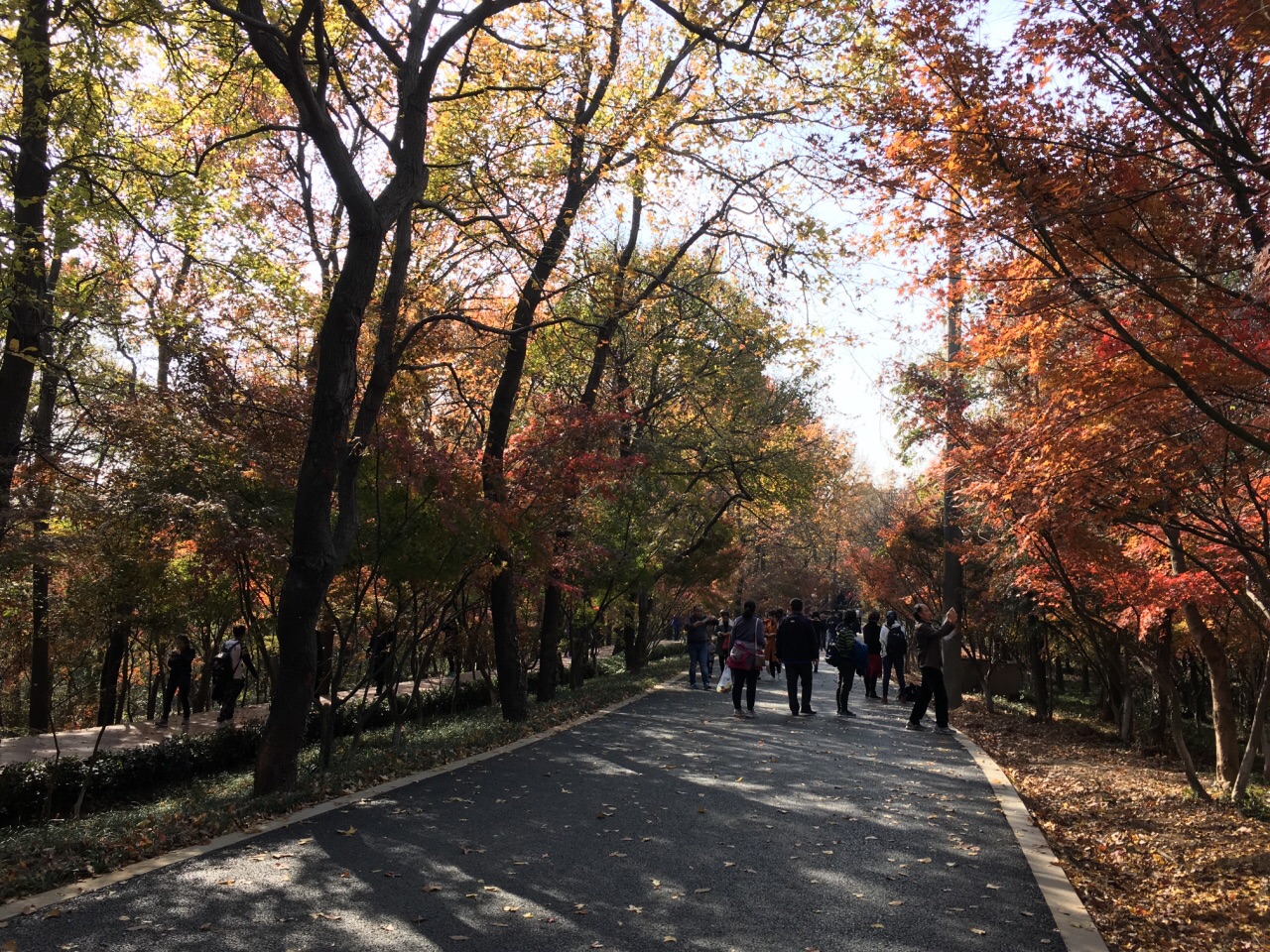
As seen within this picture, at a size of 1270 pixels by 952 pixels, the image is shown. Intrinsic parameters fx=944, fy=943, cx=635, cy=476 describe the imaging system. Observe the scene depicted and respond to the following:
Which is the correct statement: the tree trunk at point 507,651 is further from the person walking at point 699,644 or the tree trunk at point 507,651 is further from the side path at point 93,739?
the person walking at point 699,644

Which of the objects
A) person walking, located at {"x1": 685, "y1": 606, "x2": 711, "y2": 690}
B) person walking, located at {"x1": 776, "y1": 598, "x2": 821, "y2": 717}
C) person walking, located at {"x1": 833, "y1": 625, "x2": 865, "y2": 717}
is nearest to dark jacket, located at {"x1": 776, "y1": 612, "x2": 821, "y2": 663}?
person walking, located at {"x1": 776, "y1": 598, "x2": 821, "y2": 717}

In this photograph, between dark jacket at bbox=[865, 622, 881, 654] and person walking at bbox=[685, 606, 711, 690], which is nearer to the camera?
dark jacket at bbox=[865, 622, 881, 654]

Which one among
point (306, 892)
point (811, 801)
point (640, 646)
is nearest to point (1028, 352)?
point (811, 801)

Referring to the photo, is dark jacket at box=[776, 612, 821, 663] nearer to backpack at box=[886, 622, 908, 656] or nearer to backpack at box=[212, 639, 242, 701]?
backpack at box=[886, 622, 908, 656]

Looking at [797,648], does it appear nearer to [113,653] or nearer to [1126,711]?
[1126,711]

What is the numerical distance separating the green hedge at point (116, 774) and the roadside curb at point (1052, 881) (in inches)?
280

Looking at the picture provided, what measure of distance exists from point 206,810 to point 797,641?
9048 millimetres

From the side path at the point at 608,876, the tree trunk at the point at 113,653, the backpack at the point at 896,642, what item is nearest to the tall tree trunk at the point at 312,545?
the side path at the point at 608,876

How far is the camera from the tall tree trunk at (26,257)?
398 inches

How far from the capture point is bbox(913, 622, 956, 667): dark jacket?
1309cm

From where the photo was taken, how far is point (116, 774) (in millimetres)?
11383

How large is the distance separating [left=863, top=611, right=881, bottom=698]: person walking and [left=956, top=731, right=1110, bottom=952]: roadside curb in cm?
983

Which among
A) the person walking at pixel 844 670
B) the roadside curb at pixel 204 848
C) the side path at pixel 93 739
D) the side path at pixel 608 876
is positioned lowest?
the side path at pixel 93 739

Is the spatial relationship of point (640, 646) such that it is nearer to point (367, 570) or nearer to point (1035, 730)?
point (1035, 730)
